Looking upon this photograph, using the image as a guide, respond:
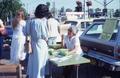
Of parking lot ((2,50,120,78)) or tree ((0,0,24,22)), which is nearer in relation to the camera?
parking lot ((2,50,120,78))

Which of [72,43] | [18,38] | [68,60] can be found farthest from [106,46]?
[18,38]

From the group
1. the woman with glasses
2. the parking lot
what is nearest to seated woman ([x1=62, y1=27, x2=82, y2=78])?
the parking lot

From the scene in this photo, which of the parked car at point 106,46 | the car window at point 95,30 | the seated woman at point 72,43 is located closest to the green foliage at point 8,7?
the car window at point 95,30

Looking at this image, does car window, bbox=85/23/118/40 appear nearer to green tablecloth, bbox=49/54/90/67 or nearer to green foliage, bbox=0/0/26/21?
green tablecloth, bbox=49/54/90/67

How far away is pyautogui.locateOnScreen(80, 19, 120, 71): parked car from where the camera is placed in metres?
7.90

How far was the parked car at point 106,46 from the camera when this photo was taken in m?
7.90

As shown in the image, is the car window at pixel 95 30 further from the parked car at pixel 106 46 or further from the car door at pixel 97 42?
the parked car at pixel 106 46

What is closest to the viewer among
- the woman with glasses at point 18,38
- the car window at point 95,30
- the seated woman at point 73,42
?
the seated woman at point 73,42

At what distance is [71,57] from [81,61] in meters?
0.46

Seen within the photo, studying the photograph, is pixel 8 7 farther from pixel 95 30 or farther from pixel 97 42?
pixel 97 42

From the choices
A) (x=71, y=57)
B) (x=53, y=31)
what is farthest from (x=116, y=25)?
(x=53, y=31)

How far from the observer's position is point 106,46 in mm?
8305

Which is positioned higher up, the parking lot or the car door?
the car door

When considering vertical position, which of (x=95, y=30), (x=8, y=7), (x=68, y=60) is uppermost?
(x=8, y=7)
